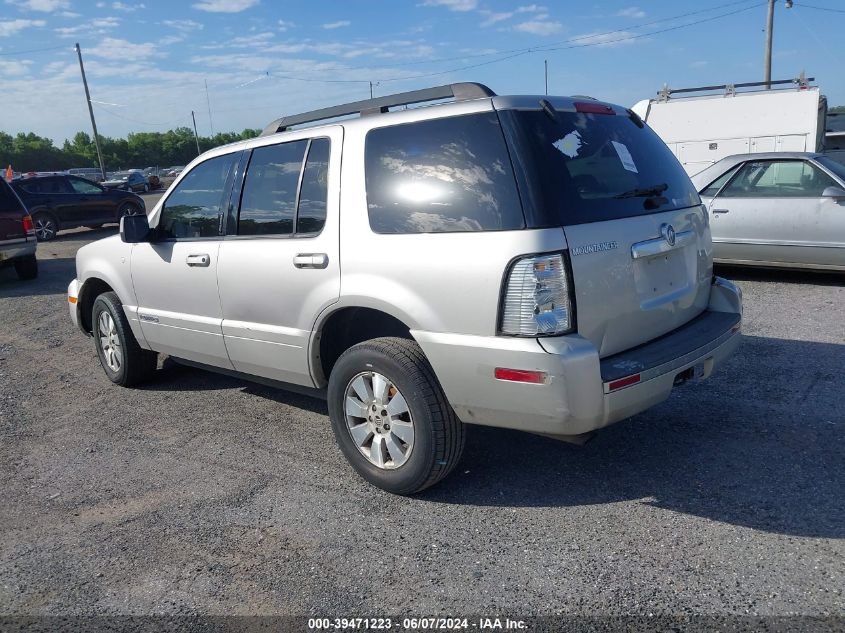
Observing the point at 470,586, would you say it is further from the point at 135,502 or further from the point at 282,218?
the point at 282,218

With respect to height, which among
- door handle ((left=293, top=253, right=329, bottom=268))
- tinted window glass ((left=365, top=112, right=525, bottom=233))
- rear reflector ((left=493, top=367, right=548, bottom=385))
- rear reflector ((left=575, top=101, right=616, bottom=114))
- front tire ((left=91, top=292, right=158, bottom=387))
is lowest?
front tire ((left=91, top=292, right=158, bottom=387))

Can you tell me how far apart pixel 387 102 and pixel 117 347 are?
327 cm

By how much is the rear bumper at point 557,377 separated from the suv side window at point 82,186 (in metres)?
18.4

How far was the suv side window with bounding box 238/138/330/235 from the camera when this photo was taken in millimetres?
3992

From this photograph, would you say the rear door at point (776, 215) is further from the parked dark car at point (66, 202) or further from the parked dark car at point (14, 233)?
the parked dark car at point (66, 202)

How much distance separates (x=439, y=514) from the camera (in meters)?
3.53

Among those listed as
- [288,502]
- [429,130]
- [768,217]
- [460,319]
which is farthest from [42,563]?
[768,217]

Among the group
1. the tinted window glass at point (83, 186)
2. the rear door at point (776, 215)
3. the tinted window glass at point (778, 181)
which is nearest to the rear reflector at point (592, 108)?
the rear door at point (776, 215)

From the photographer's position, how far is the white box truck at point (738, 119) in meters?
13.7

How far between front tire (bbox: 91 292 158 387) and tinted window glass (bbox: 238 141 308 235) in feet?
5.86

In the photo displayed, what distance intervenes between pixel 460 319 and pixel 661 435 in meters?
1.75

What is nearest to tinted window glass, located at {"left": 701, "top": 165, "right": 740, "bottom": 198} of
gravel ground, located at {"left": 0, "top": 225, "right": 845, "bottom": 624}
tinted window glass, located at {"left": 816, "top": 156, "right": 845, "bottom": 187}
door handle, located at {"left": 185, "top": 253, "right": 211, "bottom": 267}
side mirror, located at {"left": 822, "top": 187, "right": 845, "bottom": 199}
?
tinted window glass, located at {"left": 816, "top": 156, "right": 845, "bottom": 187}

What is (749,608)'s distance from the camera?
266 cm

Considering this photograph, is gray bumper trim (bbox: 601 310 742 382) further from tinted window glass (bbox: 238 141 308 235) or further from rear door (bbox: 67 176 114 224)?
rear door (bbox: 67 176 114 224)
